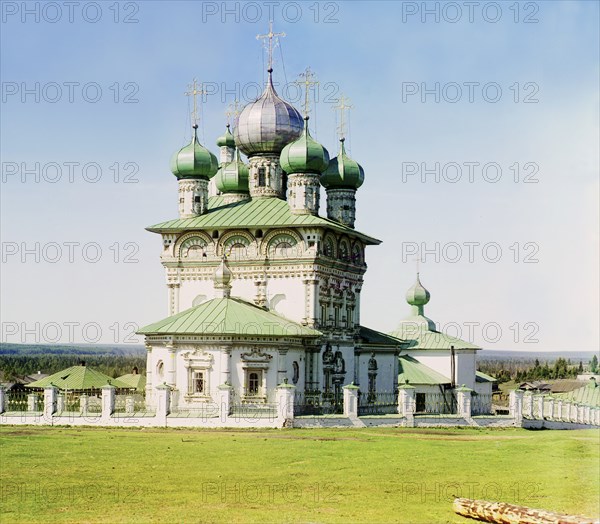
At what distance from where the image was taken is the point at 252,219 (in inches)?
1558

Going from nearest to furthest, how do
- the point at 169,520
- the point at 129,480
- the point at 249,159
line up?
the point at 169,520 < the point at 129,480 < the point at 249,159

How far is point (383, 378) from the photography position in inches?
1757

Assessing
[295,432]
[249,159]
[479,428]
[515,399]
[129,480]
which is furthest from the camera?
[249,159]

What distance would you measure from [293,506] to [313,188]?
78.3 feet

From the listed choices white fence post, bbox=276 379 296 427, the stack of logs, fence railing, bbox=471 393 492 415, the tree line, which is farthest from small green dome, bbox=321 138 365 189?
the stack of logs

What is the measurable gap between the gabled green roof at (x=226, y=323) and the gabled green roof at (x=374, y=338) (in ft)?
22.8

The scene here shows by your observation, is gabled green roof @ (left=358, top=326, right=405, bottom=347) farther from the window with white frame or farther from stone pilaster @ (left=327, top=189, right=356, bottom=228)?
the window with white frame

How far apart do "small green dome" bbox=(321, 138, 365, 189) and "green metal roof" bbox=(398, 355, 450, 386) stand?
8702 millimetres

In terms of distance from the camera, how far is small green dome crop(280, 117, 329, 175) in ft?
129

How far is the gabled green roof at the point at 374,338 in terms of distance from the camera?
1690 inches

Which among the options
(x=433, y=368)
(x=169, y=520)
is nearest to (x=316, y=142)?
(x=433, y=368)

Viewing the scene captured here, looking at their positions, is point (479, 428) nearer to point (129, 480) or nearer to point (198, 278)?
point (198, 278)

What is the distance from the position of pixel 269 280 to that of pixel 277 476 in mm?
18755

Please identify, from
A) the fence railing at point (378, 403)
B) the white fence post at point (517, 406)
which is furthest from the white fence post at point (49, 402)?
the white fence post at point (517, 406)
